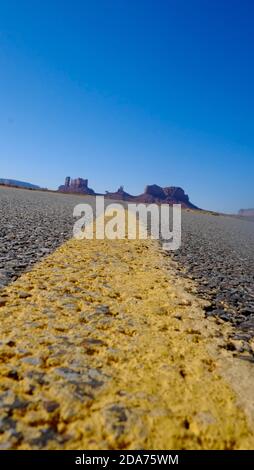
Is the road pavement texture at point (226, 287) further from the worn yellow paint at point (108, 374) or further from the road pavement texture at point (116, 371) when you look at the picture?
the worn yellow paint at point (108, 374)

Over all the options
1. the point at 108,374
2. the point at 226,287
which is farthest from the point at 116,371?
the point at 226,287

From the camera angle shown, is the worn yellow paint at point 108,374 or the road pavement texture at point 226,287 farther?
the road pavement texture at point 226,287

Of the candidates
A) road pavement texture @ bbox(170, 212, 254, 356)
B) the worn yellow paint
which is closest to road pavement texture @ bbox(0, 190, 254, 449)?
the worn yellow paint

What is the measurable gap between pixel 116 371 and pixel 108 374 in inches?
2.8

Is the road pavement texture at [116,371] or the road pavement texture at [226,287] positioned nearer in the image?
the road pavement texture at [116,371]

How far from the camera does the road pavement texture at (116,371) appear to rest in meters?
1.71

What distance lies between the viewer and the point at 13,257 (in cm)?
525

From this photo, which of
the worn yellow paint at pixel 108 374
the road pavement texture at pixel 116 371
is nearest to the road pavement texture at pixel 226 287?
the road pavement texture at pixel 116 371

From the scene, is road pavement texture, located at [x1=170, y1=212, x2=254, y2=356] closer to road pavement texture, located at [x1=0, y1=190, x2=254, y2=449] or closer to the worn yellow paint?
road pavement texture, located at [x1=0, y1=190, x2=254, y2=449]

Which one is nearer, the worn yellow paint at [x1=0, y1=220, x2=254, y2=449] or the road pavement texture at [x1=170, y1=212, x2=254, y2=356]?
the worn yellow paint at [x1=0, y1=220, x2=254, y2=449]

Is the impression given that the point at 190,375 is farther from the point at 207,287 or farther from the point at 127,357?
the point at 207,287

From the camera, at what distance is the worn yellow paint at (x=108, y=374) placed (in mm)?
1699

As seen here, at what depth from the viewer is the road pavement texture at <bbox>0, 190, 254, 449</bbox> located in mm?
1708

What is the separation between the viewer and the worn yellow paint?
5.57 feet
